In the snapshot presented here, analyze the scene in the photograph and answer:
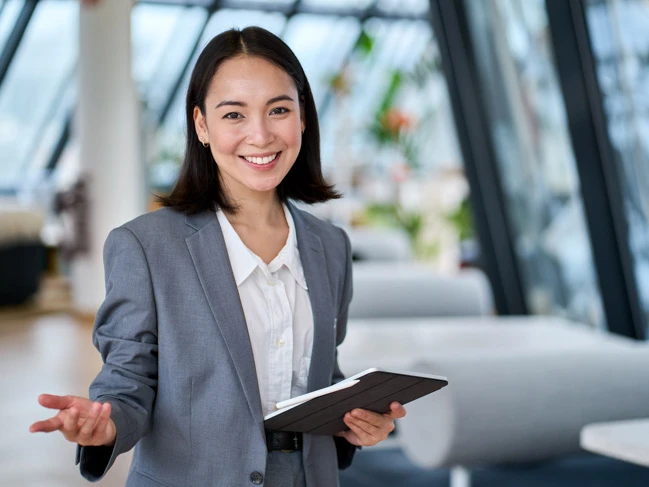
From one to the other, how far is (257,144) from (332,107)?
1290 cm

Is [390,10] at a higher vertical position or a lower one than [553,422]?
higher

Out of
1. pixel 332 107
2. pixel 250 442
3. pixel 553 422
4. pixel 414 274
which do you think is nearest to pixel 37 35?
pixel 332 107

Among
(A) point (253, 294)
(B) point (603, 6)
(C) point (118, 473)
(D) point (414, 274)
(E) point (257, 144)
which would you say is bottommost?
(C) point (118, 473)

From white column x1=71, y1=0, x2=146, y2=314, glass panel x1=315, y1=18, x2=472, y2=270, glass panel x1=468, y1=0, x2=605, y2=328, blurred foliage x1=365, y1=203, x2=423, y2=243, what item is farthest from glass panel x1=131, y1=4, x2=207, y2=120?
glass panel x1=468, y1=0, x2=605, y2=328

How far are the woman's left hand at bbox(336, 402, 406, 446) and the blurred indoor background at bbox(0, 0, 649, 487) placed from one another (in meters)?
0.60

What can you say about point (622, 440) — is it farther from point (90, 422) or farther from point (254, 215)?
point (90, 422)

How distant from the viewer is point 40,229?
27.5 ft

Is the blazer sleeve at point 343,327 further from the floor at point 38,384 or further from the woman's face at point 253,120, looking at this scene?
the floor at point 38,384

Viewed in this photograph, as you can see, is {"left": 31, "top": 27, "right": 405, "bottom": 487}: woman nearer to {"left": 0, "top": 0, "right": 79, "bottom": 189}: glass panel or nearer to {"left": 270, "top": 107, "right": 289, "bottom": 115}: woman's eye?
{"left": 270, "top": 107, "right": 289, "bottom": 115}: woman's eye

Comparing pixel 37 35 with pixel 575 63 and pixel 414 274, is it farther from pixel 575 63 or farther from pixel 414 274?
pixel 575 63

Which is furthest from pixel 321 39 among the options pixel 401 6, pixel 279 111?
→ pixel 279 111

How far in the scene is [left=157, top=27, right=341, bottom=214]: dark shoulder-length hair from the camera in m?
1.42

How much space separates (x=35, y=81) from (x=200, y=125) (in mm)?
11000

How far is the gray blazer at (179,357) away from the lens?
1.32 metres
